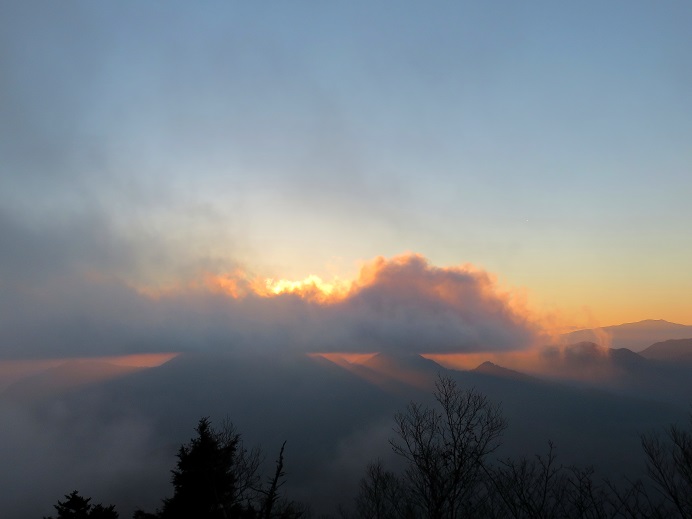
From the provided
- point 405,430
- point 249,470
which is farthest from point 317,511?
point 405,430

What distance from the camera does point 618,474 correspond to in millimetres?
193125

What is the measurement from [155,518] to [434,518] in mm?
19229

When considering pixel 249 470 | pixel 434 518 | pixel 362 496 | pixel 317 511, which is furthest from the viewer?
pixel 317 511

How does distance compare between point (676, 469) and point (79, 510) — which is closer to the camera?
point (676, 469)

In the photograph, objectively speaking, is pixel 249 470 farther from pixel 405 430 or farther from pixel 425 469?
pixel 425 469

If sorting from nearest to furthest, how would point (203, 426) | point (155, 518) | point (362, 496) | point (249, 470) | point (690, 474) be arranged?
point (690, 474), point (155, 518), point (203, 426), point (249, 470), point (362, 496)


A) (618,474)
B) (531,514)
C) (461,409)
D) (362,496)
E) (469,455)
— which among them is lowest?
(618,474)

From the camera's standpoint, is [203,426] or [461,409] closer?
[461,409]

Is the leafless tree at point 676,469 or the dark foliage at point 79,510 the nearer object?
the leafless tree at point 676,469

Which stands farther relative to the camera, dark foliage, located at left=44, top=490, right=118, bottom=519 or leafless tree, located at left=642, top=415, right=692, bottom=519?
dark foliage, located at left=44, top=490, right=118, bottom=519

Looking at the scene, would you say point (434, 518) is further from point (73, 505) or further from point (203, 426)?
point (73, 505)

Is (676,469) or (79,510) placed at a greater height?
(79,510)

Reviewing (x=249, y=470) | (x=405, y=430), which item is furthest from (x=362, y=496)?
(x=405, y=430)

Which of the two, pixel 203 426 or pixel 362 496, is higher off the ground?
pixel 203 426
